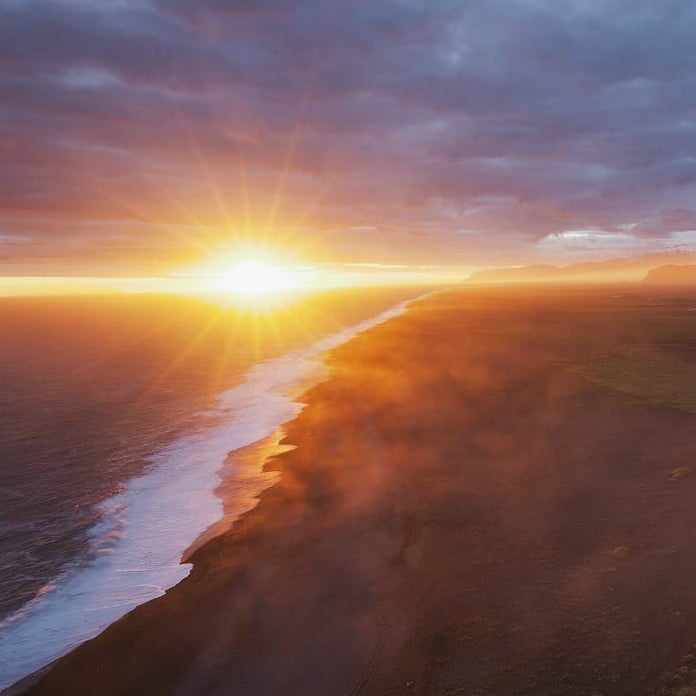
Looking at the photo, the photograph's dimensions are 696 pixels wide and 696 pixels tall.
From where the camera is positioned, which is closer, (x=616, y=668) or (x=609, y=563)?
(x=616, y=668)

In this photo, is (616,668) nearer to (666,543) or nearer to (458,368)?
(666,543)

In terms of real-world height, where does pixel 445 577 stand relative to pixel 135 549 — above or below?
above

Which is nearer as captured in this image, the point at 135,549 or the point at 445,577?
the point at 445,577

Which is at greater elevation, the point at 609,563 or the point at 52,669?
the point at 609,563

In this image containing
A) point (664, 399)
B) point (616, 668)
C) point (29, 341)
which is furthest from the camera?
point (29, 341)

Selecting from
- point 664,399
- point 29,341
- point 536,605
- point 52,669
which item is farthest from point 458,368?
point 29,341
